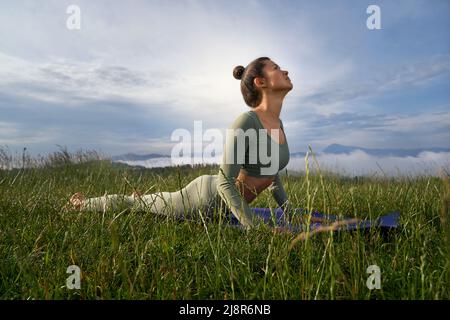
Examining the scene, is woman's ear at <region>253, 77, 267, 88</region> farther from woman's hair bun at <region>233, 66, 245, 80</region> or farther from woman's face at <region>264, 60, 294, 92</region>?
woman's hair bun at <region>233, 66, 245, 80</region>

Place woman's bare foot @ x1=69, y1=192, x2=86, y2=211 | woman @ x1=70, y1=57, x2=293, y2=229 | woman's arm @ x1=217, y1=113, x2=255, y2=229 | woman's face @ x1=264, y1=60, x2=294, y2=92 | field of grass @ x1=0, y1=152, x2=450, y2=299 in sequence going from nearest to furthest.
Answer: field of grass @ x1=0, y1=152, x2=450, y2=299 < woman's arm @ x1=217, y1=113, x2=255, y2=229 < woman @ x1=70, y1=57, x2=293, y2=229 < woman's face @ x1=264, y1=60, x2=294, y2=92 < woman's bare foot @ x1=69, y1=192, x2=86, y2=211

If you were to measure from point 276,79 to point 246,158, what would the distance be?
77 centimetres

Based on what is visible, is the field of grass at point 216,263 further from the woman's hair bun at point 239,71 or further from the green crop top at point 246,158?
the woman's hair bun at point 239,71

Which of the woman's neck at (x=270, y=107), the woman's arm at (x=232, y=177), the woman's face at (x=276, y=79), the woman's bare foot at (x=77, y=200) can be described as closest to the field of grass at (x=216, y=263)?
the woman's arm at (x=232, y=177)

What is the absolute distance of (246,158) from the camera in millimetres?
3783

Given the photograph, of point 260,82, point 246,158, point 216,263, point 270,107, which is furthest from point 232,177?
point 216,263

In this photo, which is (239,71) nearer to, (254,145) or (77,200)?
(254,145)

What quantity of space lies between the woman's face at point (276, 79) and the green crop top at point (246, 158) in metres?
0.32

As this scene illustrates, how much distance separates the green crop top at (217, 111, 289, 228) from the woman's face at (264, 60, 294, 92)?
0.32 meters

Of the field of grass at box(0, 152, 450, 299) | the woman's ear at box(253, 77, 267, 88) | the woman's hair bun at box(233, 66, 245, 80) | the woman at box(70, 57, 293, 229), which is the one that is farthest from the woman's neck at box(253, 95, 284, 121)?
the field of grass at box(0, 152, 450, 299)

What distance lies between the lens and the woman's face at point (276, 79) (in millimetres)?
3803

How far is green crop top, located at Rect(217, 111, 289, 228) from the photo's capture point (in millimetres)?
3449
